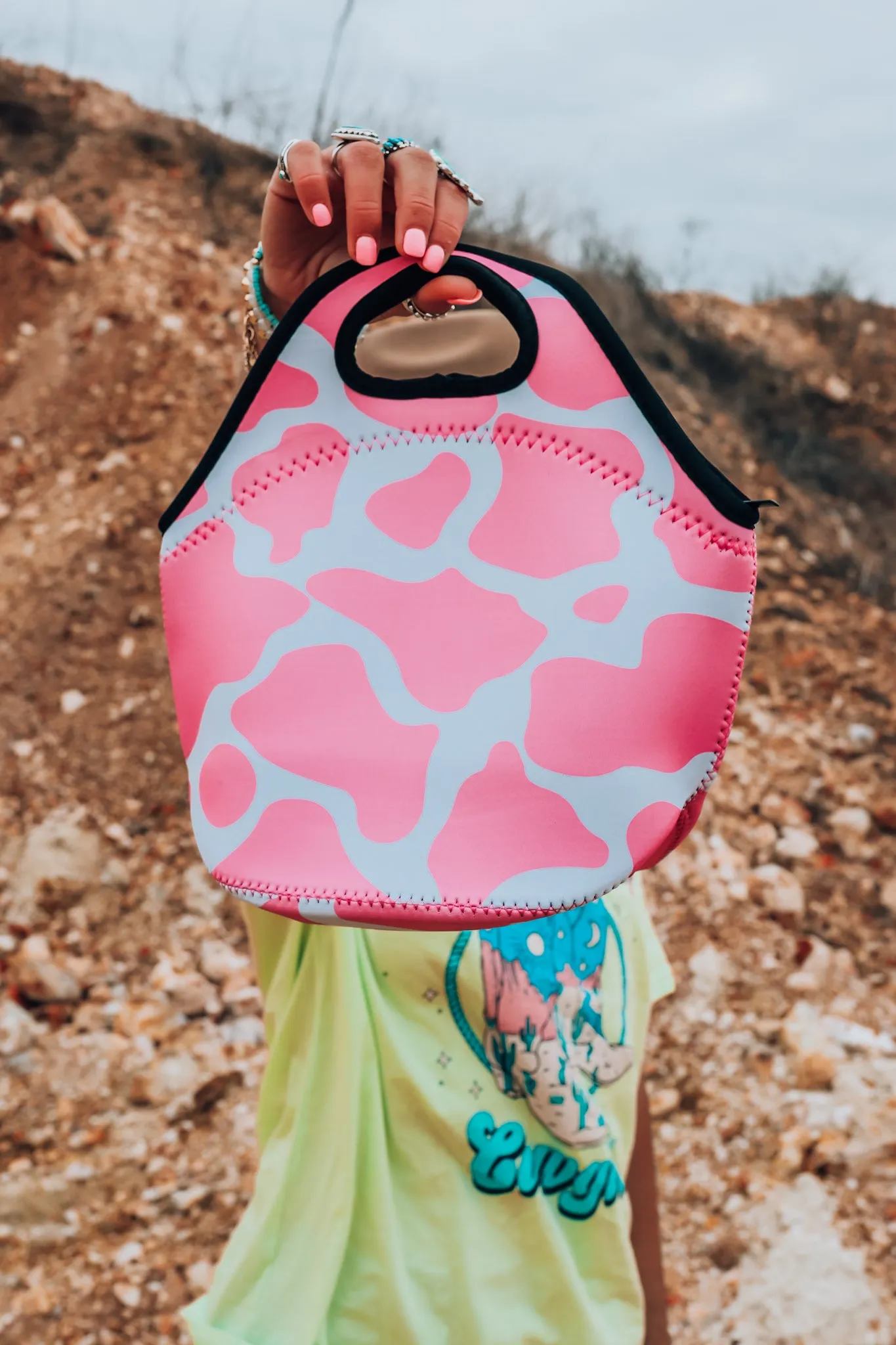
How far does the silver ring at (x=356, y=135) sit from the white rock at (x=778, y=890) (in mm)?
1850

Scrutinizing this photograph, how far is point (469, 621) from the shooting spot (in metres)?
0.55

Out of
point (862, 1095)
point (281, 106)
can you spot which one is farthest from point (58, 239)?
point (862, 1095)

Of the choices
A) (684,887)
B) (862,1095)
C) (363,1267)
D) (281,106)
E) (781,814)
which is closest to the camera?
(363,1267)

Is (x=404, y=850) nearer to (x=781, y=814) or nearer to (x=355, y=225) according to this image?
(x=355, y=225)

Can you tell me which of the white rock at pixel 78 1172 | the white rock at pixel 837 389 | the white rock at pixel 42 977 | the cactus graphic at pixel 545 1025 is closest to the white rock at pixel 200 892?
the white rock at pixel 42 977

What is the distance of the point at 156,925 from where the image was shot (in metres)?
1.93

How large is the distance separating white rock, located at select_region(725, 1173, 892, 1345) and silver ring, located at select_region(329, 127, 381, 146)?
69.1 inches

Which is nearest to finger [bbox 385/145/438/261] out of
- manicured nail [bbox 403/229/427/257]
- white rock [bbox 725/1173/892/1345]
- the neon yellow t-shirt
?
manicured nail [bbox 403/229/427/257]

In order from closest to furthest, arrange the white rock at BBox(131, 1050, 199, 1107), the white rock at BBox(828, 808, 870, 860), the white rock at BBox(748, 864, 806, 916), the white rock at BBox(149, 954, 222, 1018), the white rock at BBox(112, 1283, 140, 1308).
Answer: the white rock at BBox(112, 1283, 140, 1308)
the white rock at BBox(131, 1050, 199, 1107)
the white rock at BBox(149, 954, 222, 1018)
the white rock at BBox(748, 864, 806, 916)
the white rock at BBox(828, 808, 870, 860)

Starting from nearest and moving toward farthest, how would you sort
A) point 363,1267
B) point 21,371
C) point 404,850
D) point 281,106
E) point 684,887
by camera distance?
point 404,850 < point 363,1267 < point 684,887 < point 21,371 < point 281,106

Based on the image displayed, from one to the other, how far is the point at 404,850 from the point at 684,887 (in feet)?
5.55

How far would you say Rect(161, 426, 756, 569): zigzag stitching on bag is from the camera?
55 centimetres

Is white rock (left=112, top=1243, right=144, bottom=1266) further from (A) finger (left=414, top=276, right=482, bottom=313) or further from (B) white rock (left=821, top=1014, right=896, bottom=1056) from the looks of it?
(A) finger (left=414, top=276, right=482, bottom=313)

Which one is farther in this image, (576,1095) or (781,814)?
(781,814)
